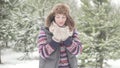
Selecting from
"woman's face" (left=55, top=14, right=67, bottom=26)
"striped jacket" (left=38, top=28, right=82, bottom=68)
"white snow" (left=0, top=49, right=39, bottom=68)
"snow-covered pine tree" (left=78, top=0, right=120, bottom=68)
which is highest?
"woman's face" (left=55, top=14, right=67, bottom=26)

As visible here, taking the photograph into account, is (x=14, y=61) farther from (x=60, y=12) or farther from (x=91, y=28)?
(x=60, y=12)

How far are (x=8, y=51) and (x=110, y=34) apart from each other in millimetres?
11849

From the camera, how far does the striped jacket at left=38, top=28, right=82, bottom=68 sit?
4227 millimetres

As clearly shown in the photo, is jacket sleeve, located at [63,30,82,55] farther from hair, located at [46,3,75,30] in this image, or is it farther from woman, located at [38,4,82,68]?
hair, located at [46,3,75,30]

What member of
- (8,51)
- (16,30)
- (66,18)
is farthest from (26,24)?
(66,18)

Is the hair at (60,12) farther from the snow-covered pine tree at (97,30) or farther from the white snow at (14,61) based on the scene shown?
the white snow at (14,61)

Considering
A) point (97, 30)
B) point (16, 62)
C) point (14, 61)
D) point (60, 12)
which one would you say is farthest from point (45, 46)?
point (14, 61)

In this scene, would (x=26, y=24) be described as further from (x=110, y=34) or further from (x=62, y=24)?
(x=62, y=24)

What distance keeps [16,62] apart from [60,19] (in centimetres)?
1692

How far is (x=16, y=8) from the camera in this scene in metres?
19.2

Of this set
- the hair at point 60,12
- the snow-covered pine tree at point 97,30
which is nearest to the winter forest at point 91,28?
the snow-covered pine tree at point 97,30

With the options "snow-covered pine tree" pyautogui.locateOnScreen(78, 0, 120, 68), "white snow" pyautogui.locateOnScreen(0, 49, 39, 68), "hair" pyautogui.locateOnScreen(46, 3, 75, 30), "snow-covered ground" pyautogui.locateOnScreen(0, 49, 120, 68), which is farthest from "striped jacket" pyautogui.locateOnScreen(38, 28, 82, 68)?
"white snow" pyautogui.locateOnScreen(0, 49, 39, 68)

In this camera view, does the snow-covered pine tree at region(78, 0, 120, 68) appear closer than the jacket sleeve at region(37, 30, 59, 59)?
No

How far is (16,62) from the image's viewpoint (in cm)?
2086
